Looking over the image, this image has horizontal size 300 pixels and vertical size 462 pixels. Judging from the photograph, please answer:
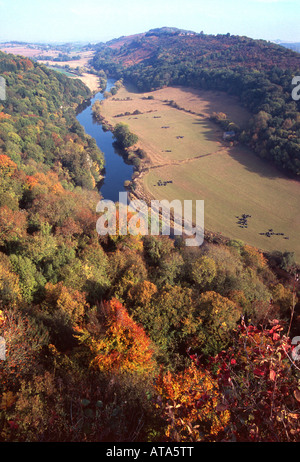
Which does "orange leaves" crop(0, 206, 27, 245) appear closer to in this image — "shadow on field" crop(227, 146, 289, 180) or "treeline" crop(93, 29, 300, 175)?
"shadow on field" crop(227, 146, 289, 180)

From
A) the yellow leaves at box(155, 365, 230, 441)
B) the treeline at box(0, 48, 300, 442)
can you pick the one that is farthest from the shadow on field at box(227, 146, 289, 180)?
the yellow leaves at box(155, 365, 230, 441)

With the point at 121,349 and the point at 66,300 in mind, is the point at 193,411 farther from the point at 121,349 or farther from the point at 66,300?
the point at 66,300

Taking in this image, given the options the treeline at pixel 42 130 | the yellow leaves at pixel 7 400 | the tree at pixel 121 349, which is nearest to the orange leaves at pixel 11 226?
the tree at pixel 121 349

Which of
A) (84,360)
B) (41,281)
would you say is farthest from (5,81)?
(84,360)

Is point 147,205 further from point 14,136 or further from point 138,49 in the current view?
point 138,49

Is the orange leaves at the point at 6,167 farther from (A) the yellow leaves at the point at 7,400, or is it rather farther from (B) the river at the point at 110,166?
(A) the yellow leaves at the point at 7,400

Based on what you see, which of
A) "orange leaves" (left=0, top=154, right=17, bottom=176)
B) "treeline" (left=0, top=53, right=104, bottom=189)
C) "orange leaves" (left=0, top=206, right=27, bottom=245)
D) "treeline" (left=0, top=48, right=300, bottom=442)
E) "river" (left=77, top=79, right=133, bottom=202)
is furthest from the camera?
"river" (left=77, top=79, right=133, bottom=202)
